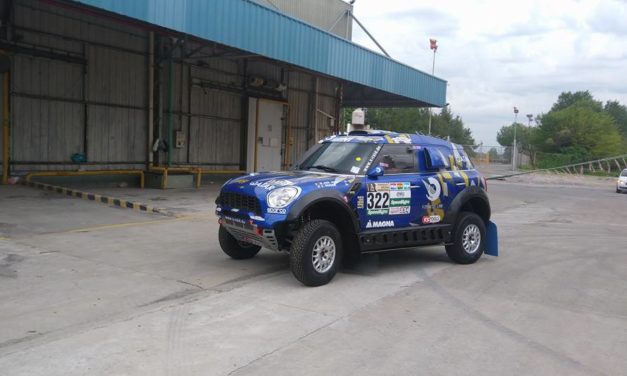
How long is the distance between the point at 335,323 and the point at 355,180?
7.65 feet

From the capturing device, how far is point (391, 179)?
7.69 metres

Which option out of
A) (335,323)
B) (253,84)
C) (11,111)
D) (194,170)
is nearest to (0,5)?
(11,111)

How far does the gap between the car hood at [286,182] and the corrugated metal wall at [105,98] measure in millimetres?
10039

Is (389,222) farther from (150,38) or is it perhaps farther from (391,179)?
(150,38)

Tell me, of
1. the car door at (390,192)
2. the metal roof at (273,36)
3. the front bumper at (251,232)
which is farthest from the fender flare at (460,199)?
the metal roof at (273,36)

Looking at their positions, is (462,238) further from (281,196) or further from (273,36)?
(273,36)

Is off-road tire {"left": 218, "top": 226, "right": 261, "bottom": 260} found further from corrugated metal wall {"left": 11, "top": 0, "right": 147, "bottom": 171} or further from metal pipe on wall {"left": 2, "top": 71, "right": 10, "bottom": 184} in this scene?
corrugated metal wall {"left": 11, "top": 0, "right": 147, "bottom": 171}

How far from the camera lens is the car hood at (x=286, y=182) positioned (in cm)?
680

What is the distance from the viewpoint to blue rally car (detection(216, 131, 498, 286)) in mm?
6684

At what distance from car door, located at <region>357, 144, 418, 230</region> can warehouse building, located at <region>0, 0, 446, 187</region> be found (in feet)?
22.6

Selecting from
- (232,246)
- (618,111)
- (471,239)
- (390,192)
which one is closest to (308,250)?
(390,192)

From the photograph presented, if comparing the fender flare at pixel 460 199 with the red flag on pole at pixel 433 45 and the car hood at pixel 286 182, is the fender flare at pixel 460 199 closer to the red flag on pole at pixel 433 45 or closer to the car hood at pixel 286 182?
the car hood at pixel 286 182

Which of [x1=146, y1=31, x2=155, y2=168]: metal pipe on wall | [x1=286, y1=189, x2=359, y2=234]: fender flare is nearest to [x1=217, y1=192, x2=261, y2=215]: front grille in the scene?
[x1=286, y1=189, x2=359, y2=234]: fender flare

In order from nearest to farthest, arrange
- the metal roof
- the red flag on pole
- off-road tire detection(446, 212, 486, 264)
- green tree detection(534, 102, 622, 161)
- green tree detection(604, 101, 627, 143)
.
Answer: off-road tire detection(446, 212, 486, 264)
the metal roof
the red flag on pole
green tree detection(534, 102, 622, 161)
green tree detection(604, 101, 627, 143)
